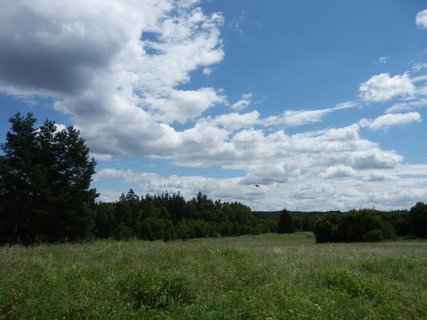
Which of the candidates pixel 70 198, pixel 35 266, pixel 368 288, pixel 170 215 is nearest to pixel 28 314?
pixel 35 266

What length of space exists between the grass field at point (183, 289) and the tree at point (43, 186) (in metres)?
30.0

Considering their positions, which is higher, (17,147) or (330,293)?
(17,147)

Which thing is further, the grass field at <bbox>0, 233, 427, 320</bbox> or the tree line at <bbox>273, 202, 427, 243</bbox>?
the tree line at <bbox>273, 202, 427, 243</bbox>

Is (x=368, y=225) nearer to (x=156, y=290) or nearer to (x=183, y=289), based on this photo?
(x=183, y=289)

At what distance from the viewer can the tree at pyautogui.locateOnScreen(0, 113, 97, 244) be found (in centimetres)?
3984

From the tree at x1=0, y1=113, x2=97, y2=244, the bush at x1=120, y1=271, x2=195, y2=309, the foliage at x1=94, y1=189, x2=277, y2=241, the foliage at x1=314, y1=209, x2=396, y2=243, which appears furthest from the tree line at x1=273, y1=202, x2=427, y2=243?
the bush at x1=120, y1=271, x2=195, y2=309

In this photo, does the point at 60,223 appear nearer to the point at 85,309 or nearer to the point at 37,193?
the point at 37,193

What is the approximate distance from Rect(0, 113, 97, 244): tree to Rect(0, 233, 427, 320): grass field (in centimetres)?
3000

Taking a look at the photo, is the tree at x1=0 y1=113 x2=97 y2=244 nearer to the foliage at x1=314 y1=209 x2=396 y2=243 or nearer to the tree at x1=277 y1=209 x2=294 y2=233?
the foliage at x1=314 y1=209 x2=396 y2=243

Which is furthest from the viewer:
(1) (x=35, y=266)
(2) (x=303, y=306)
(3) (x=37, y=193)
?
(3) (x=37, y=193)

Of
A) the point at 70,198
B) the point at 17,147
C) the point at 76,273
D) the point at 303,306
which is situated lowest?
the point at 303,306

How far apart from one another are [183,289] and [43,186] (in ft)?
118

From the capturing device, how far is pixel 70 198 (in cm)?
4116

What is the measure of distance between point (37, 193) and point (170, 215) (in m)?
90.7
